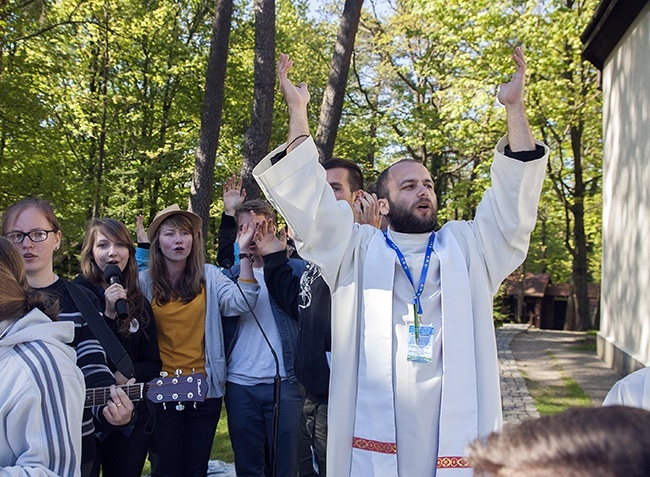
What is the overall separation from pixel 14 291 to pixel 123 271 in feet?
6.14

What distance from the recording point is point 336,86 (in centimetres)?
1013

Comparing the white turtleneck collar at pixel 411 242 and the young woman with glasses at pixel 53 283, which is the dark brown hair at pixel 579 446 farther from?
the young woman with glasses at pixel 53 283

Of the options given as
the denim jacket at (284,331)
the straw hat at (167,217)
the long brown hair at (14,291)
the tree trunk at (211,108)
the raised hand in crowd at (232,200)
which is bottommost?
the denim jacket at (284,331)

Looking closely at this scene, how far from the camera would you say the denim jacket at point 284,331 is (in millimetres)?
4363

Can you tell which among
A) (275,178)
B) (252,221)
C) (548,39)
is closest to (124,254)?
(252,221)

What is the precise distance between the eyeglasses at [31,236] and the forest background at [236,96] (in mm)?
6901

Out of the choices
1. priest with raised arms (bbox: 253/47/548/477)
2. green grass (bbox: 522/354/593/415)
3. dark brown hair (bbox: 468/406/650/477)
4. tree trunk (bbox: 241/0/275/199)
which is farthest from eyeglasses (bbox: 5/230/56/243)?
green grass (bbox: 522/354/593/415)

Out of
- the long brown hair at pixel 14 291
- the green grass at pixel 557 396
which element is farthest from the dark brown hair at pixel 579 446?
the green grass at pixel 557 396

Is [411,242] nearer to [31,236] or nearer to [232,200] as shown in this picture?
[31,236]

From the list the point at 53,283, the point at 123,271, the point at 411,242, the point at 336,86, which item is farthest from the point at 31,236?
the point at 336,86

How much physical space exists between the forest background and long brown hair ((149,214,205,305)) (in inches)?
231

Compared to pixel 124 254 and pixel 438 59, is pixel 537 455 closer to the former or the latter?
pixel 124 254

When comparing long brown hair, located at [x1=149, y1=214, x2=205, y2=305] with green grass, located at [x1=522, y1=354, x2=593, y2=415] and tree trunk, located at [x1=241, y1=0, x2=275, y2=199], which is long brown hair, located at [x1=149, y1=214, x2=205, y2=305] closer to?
tree trunk, located at [x1=241, y1=0, x2=275, y2=199]

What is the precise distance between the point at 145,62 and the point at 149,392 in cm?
2067
